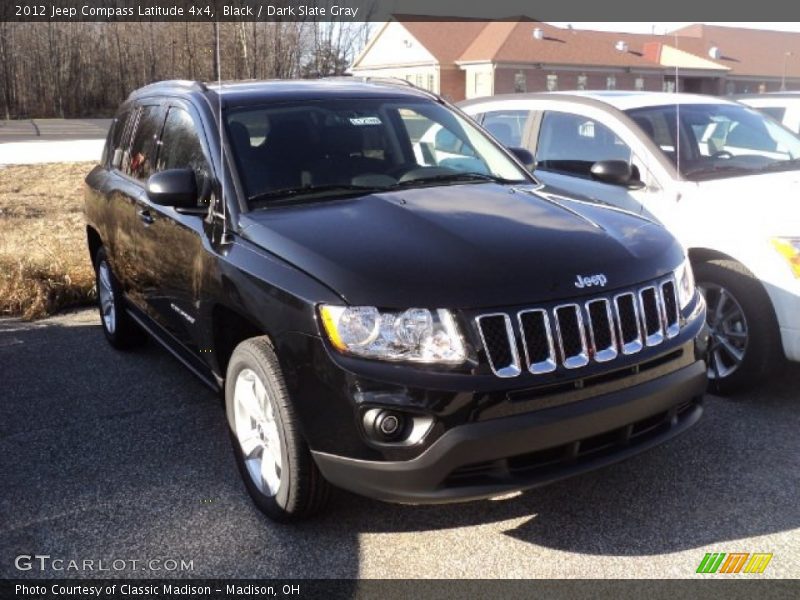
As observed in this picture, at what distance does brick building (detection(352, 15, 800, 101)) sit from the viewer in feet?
164

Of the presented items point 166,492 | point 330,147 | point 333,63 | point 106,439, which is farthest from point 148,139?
point 333,63

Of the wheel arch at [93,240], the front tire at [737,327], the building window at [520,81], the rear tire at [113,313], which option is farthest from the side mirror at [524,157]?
the building window at [520,81]

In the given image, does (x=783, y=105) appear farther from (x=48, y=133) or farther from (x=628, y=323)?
(x=48, y=133)

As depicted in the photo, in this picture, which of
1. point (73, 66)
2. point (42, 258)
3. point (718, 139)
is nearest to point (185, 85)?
point (718, 139)

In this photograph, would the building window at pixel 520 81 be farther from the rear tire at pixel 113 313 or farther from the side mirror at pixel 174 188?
the side mirror at pixel 174 188

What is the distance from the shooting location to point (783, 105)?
8.21m

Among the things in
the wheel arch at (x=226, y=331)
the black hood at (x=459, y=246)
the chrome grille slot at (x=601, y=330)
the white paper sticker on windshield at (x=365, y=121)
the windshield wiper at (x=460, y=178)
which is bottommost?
the wheel arch at (x=226, y=331)

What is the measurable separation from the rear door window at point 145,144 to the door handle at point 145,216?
0.25 m

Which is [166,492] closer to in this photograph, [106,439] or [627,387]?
[106,439]

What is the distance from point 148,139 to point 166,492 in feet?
7.65

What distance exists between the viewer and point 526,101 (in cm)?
654

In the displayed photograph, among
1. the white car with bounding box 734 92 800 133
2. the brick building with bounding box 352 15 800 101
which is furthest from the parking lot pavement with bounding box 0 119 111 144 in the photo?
the white car with bounding box 734 92 800 133

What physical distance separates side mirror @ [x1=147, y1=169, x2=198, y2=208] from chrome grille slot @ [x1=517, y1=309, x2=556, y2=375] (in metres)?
1.79

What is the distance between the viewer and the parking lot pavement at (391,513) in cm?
318
